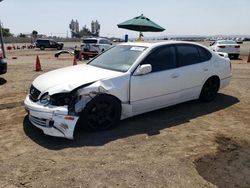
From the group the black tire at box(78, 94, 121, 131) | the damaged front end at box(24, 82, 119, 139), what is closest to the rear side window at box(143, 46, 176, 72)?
the black tire at box(78, 94, 121, 131)

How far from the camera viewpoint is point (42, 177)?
3.88 m

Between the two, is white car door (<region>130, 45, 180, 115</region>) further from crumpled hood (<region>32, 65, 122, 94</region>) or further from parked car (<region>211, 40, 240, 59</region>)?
parked car (<region>211, 40, 240, 59</region>)

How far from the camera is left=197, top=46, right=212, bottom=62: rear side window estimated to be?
720 centimetres

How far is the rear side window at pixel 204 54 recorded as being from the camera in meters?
7.20

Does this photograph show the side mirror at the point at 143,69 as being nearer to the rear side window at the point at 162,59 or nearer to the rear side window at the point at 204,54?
the rear side window at the point at 162,59

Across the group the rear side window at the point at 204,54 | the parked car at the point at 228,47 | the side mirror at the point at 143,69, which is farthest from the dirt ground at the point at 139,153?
the parked car at the point at 228,47

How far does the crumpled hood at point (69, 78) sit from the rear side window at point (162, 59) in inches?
30.4

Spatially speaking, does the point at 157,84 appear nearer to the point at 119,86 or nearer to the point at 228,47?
the point at 119,86

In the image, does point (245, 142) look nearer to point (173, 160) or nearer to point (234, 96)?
point (173, 160)

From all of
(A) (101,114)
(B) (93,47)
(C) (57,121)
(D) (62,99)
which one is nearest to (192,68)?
(A) (101,114)

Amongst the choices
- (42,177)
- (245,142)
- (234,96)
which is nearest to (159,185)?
(42,177)

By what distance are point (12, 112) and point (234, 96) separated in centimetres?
546

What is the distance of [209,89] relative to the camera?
7477mm

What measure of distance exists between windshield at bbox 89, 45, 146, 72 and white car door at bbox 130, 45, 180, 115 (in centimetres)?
25
